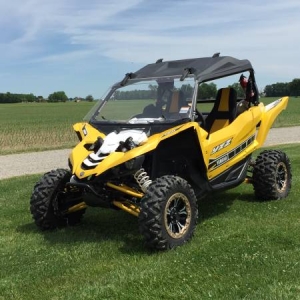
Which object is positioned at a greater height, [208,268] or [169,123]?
[169,123]

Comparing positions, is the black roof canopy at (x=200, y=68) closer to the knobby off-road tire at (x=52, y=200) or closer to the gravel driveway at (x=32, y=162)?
the knobby off-road tire at (x=52, y=200)

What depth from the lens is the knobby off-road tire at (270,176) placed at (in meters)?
6.90

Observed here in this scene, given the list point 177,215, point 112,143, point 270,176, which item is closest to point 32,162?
point 270,176

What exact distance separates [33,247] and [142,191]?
1.38 metres

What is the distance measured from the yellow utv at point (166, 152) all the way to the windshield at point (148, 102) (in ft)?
0.04

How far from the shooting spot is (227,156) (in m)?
6.19

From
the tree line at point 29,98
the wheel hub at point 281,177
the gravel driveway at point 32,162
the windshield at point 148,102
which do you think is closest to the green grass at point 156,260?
the wheel hub at point 281,177

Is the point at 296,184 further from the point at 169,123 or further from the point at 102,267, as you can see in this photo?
the point at 102,267

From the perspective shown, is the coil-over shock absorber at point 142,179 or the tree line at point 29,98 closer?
the coil-over shock absorber at point 142,179

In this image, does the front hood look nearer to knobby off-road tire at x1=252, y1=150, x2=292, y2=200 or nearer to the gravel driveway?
knobby off-road tire at x1=252, y1=150, x2=292, y2=200

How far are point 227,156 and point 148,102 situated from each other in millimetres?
1247

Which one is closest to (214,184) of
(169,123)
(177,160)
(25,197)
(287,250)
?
(177,160)

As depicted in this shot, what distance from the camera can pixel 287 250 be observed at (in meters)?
4.61

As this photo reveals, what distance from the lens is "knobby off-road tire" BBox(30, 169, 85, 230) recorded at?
5734 mm
